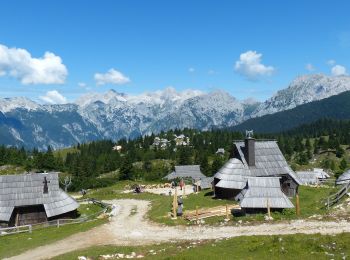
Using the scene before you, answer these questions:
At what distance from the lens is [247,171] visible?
6100 cm

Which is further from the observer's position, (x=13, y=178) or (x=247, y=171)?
(x=247, y=171)

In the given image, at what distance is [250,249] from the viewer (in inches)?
1194

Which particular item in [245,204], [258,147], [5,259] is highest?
[258,147]

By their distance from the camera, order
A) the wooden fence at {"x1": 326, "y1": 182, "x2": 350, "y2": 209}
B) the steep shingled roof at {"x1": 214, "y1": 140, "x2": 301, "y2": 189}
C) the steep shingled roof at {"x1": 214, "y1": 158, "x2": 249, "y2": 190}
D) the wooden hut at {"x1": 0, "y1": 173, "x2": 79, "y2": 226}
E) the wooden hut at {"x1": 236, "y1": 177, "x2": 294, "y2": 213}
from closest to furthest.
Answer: the wooden hut at {"x1": 236, "y1": 177, "x2": 294, "y2": 213}, the wooden fence at {"x1": 326, "y1": 182, "x2": 350, "y2": 209}, the wooden hut at {"x1": 0, "y1": 173, "x2": 79, "y2": 226}, the steep shingled roof at {"x1": 214, "y1": 158, "x2": 249, "y2": 190}, the steep shingled roof at {"x1": 214, "y1": 140, "x2": 301, "y2": 189}

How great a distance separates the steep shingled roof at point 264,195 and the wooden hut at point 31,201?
80.7 ft

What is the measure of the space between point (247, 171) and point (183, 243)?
27.9 meters

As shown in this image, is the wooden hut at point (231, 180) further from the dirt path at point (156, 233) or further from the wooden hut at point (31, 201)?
the wooden hut at point (31, 201)

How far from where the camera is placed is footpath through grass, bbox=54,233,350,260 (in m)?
28.3

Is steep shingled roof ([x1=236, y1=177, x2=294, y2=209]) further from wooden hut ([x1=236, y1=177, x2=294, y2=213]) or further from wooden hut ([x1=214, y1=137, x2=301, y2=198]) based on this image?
wooden hut ([x1=214, y1=137, x2=301, y2=198])

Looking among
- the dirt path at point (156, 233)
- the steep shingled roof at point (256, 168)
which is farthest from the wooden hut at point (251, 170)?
the dirt path at point (156, 233)

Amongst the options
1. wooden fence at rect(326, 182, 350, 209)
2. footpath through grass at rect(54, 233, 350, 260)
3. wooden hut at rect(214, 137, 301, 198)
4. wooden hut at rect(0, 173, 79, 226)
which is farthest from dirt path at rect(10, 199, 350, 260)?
wooden hut at rect(214, 137, 301, 198)

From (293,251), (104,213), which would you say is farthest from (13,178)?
(293,251)

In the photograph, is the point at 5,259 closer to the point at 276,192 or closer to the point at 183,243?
the point at 183,243

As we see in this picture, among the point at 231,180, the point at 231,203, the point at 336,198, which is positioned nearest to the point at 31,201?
the point at 231,203
